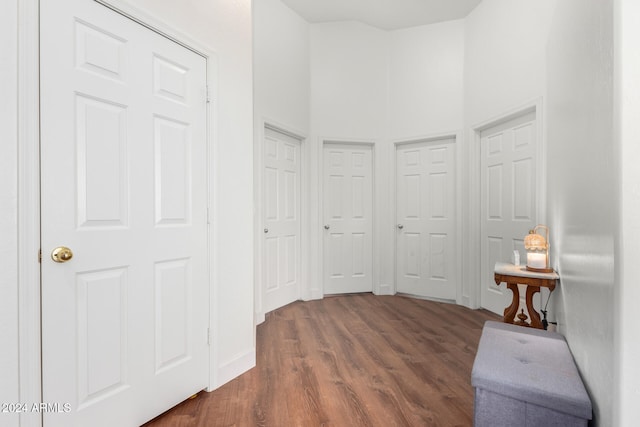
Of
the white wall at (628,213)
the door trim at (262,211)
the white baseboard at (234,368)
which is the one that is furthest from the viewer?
A: the door trim at (262,211)

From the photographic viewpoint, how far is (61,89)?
1.31 meters

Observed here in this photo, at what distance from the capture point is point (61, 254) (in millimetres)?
1303

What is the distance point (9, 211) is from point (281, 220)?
2.58 meters

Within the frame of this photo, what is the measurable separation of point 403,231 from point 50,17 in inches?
148

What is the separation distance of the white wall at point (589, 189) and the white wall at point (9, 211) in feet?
6.35

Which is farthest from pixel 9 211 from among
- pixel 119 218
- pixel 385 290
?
pixel 385 290

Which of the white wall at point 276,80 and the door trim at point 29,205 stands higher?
the white wall at point 276,80

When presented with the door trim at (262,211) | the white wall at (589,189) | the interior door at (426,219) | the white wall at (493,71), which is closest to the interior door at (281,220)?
the door trim at (262,211)

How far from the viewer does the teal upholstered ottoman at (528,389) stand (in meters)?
1.15

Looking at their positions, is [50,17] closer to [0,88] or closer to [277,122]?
[0,88]

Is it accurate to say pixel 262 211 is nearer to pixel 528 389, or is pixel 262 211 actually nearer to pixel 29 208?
pixel 29 208

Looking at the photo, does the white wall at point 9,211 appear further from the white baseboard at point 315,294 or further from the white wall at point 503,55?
the white wall at point 503,55

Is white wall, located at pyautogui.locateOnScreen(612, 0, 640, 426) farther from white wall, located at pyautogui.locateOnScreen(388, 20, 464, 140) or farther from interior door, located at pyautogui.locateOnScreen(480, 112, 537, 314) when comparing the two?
white wall, located at pyautogui.locateOnScreen(388, 20, 464, 140)

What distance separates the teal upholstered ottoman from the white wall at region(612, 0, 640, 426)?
0.21 metres
